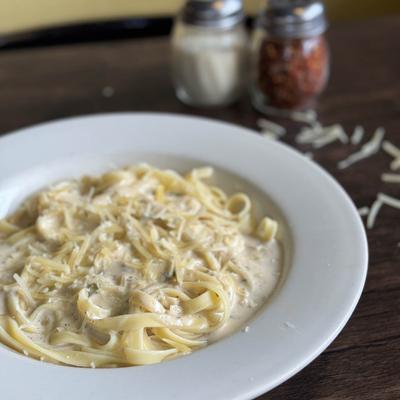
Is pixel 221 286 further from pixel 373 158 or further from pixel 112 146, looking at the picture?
pixel 373 158

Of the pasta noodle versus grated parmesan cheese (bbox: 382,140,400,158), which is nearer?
the pasta noodle

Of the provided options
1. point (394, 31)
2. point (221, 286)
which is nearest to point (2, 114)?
point (221, 286)

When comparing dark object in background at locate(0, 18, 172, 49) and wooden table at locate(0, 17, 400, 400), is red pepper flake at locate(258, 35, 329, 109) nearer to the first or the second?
wooden table at locate(0, 17, 400, 400)

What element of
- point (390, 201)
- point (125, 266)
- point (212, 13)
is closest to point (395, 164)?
point (390, 201)

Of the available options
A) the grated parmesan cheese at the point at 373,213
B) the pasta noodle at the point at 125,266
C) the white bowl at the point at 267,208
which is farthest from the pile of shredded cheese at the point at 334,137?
the pasta noodle at the point at 125,266

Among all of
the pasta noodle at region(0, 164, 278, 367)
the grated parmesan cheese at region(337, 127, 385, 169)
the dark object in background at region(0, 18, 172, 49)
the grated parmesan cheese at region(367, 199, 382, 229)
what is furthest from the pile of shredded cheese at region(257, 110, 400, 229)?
the dark object in background at region(0, 18, 172, 49)

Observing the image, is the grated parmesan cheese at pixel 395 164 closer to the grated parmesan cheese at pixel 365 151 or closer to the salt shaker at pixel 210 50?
the grated parmesan cheese at pixel 365 151
